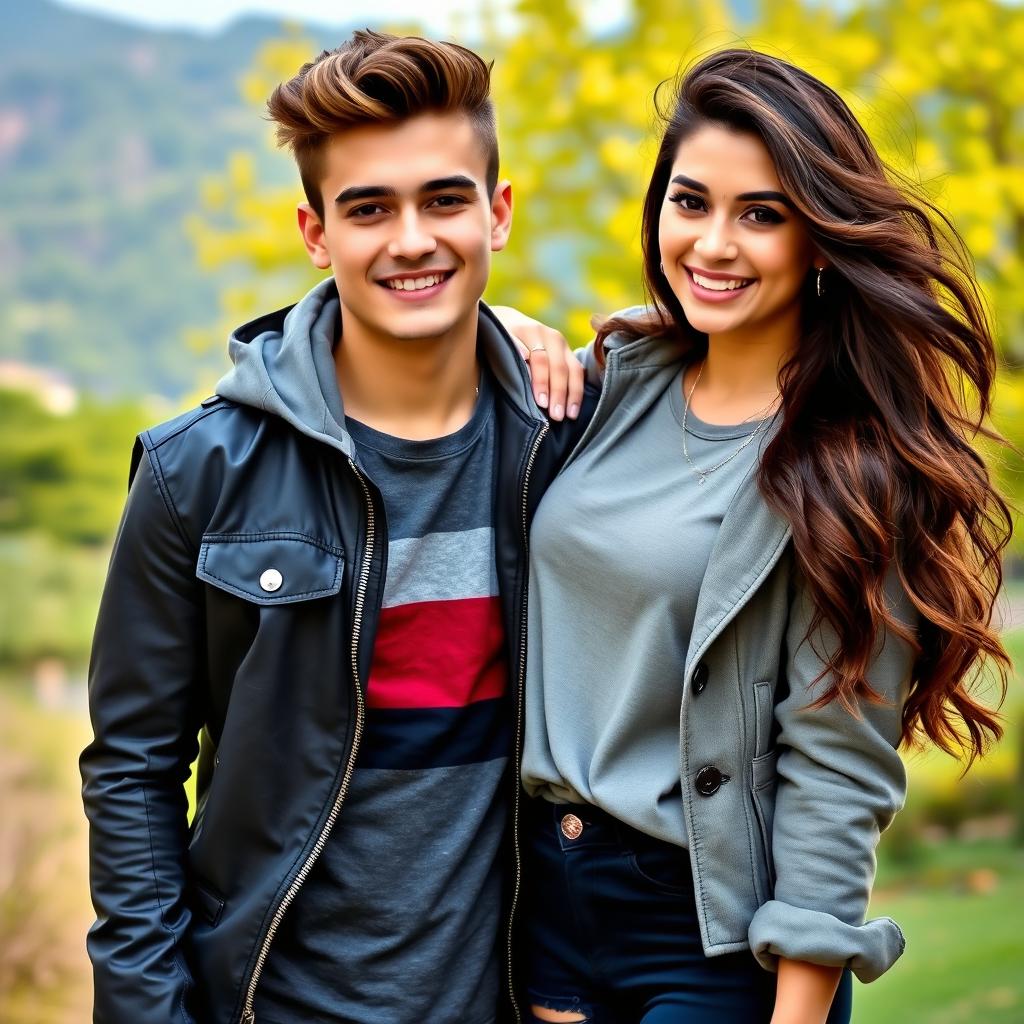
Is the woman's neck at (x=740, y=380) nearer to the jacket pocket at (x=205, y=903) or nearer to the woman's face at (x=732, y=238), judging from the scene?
the woman's face at (x=732, y=238)

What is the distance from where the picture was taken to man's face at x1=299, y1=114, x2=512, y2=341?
2381 millimetres

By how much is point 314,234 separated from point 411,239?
0.89 ft

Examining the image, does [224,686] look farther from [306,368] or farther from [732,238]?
[732,238]

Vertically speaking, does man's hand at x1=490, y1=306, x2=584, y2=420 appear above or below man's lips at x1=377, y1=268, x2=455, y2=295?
below

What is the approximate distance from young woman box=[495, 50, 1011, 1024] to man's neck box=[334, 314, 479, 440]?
0.27 meters

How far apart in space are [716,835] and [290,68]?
6.14m

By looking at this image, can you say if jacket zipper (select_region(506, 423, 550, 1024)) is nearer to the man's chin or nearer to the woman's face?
the man's chin

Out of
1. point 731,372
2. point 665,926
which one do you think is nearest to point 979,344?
point 731,372

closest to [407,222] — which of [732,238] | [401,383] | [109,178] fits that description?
[401,383]

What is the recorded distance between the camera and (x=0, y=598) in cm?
914

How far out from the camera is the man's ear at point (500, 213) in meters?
2.59

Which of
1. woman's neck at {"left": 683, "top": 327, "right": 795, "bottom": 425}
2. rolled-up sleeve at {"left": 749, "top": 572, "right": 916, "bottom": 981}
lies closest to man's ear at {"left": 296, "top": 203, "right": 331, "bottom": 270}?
woman's neck at {"left": 683, "top": 327, "right": 795, "bottom": 425}

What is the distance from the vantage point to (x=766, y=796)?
7.52ft

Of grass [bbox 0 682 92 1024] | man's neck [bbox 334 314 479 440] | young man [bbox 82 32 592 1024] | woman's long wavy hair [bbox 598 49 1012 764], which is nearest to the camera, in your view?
woman's long wavy hair [bbox 598 49 1012 764]
